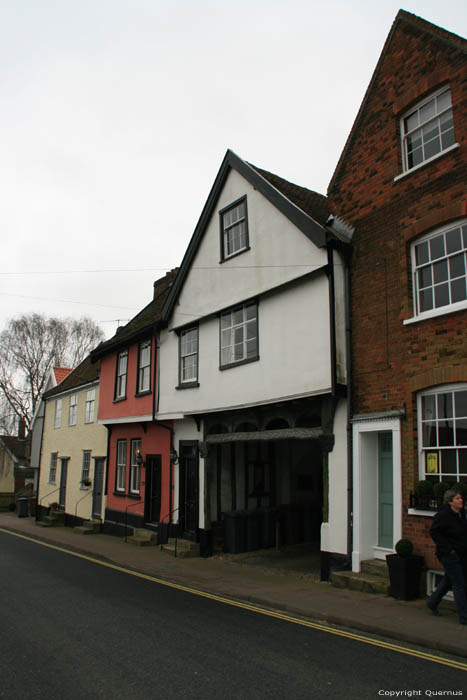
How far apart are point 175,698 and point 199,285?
12279 mm

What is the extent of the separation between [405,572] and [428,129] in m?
8.15

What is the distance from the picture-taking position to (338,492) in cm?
1120

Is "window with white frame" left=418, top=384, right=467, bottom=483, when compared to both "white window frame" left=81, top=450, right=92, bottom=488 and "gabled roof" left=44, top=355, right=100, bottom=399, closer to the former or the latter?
"white window frame" left=81, top=450, right=92, bottom=488

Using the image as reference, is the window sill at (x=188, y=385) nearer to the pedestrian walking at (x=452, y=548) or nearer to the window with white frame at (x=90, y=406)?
the window with white frame at (x=90, y=406)

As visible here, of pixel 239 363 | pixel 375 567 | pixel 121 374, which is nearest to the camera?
pixel 375 567

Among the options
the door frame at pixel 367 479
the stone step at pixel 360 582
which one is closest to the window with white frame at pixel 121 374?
the door frame at pixel 367 479

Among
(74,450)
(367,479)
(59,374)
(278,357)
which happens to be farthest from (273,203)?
(59,374)

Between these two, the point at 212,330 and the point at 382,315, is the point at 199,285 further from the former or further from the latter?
the point at 382,315

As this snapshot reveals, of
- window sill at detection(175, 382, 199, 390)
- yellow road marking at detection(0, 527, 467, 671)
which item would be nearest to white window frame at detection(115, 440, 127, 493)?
window sill at detection(175, 382, 199, 390)

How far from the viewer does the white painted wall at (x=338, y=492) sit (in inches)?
434

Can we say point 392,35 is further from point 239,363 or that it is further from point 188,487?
point 188,487

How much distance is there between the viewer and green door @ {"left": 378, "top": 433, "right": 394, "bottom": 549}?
10.7 metres

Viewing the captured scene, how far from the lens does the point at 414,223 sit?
10.4m

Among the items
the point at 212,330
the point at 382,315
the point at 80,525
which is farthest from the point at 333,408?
the point at 80,525
